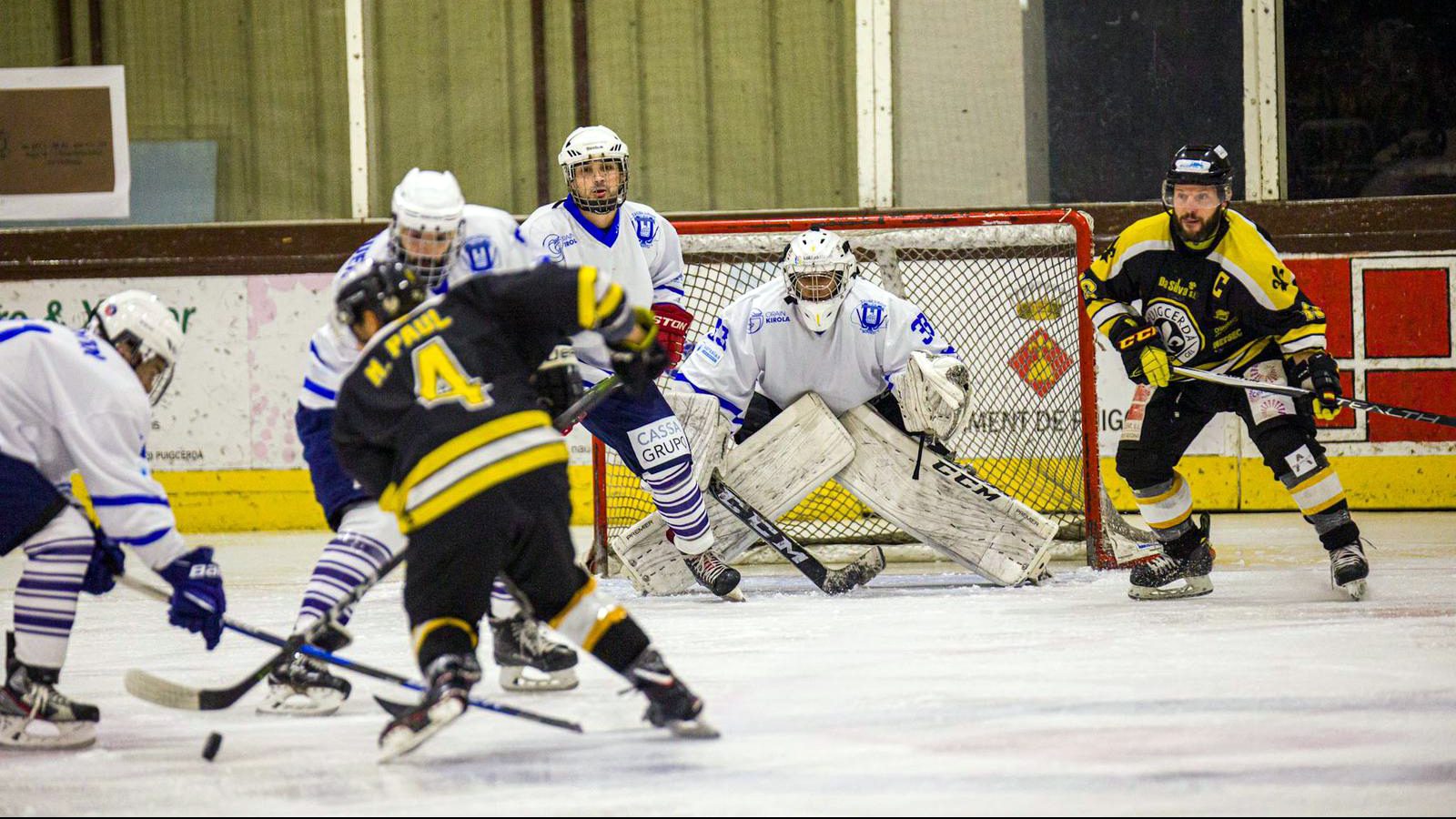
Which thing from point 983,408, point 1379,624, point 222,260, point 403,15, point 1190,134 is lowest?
point 1379,624

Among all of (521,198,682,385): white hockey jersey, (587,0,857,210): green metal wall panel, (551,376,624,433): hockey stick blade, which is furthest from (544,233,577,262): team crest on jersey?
(587,0,857,210): green metal wall panel

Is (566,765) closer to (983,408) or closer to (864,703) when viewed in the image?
(864,703)

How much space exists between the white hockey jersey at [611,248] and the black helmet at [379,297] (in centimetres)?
170

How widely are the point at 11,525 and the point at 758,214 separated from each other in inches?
168

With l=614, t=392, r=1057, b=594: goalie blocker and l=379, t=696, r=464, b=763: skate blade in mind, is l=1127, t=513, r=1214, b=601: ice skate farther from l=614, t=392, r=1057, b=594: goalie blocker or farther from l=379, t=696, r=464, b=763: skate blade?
l=379, t=696, r=464, b=763: skate blade

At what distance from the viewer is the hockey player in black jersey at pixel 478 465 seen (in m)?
2.52

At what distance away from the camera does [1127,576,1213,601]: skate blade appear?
14.1 ft

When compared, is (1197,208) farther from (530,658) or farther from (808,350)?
(530,658)

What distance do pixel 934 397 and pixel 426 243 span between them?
1972 millimetres

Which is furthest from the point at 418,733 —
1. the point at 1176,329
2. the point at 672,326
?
the point at 1176,329

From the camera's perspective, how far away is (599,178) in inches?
177

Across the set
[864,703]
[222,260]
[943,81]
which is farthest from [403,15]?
[864,703]

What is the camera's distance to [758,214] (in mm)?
6699

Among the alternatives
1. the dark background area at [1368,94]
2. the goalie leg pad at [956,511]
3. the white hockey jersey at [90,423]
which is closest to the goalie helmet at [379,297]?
the white hockey jersey at [90,423]
